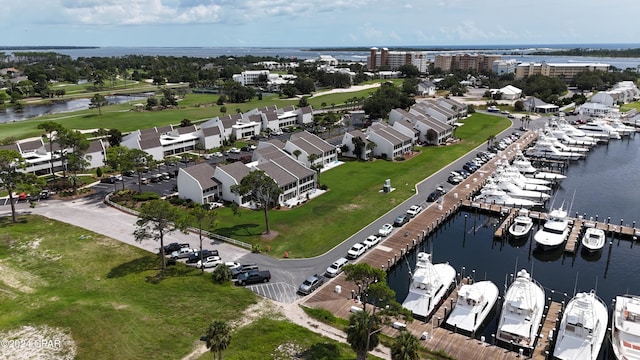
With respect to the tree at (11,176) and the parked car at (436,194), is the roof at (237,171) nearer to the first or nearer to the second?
the tree at (11,176)

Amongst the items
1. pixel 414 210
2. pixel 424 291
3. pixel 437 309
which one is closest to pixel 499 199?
pixel 414 210

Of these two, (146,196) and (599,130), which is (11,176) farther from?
(599,130)

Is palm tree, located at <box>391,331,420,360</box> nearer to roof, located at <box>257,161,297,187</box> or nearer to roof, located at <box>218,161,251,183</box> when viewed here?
roof, located at <box>257,161,297,187</box>

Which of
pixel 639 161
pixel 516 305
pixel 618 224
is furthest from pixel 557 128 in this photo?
pixel 516 305

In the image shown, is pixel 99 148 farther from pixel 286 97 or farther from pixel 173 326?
pixel 286 97

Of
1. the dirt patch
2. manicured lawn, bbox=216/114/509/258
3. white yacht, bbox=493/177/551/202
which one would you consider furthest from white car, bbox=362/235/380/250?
the dirt patch
